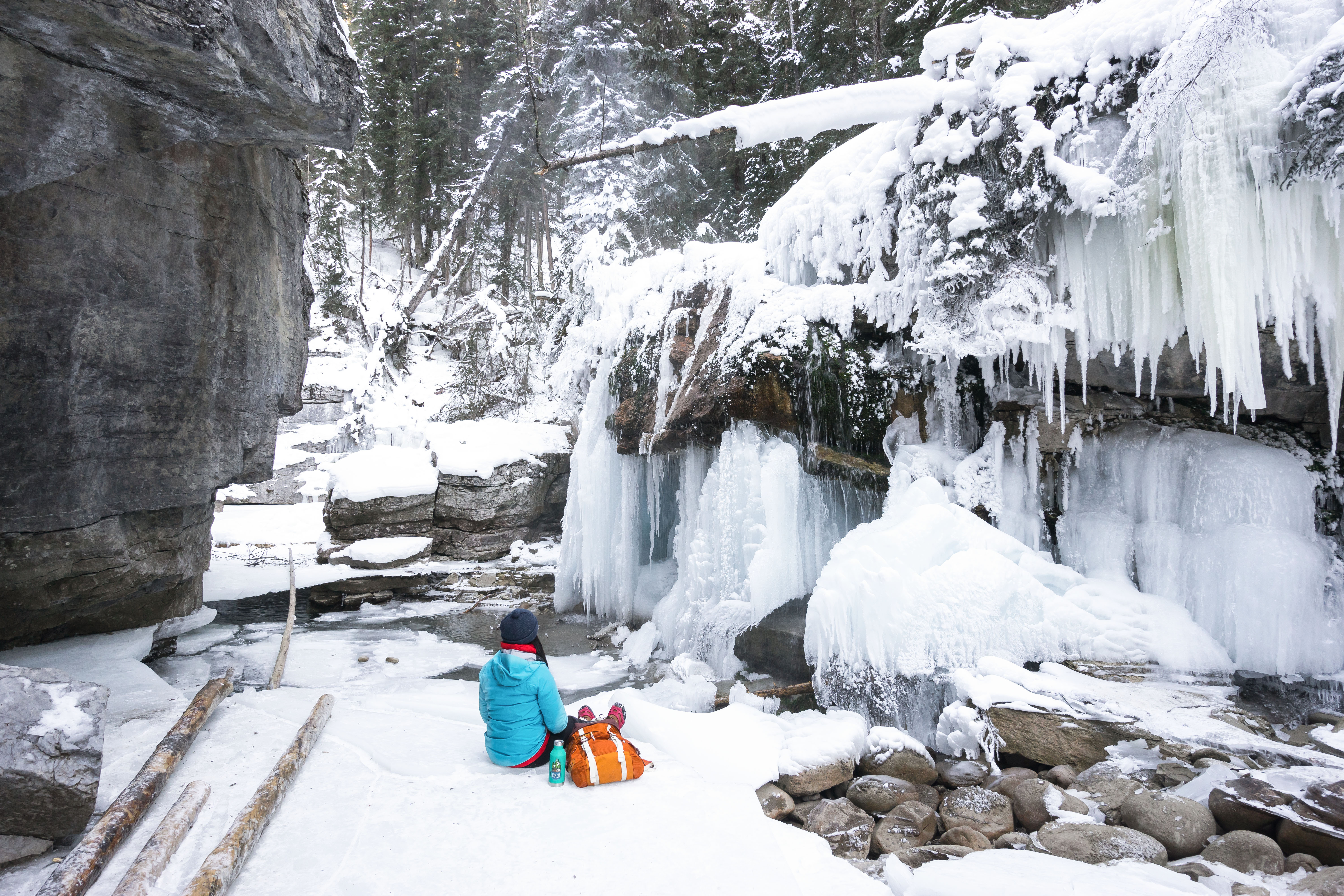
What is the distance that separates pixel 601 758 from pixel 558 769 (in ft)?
0.75

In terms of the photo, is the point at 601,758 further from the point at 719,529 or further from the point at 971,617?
the point at 719,529

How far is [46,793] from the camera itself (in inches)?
95.3

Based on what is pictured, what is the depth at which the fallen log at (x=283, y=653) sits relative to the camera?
5621 millimetres

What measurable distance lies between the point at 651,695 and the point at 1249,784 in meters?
4.09

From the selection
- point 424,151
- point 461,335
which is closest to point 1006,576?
point 461,335

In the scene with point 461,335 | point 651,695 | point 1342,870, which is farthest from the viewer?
point 461,335

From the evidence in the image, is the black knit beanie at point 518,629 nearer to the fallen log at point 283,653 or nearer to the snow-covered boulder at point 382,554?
the fallen log at point 283,653

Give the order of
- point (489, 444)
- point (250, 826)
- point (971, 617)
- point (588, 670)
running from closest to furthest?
point (250, 826) < point (971, 617) < point (588, 670) < point (489, 444)

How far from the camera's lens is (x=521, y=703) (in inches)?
131

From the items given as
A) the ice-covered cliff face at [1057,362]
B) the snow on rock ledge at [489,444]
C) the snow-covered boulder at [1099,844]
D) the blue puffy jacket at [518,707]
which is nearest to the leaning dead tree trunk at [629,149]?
the ice-covered cliff face at [1057,362]

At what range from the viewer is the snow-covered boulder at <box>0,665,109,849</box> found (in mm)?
2381

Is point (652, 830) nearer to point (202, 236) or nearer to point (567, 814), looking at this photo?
point (567, 814)

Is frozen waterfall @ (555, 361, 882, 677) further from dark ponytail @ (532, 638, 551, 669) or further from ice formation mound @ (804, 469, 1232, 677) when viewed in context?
dark ponytail @ (532, 638, 551, 669)

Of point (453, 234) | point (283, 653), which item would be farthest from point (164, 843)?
point (453, 234)
